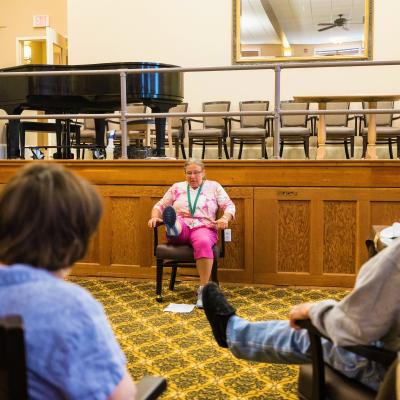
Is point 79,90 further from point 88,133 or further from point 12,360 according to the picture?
point 12,360

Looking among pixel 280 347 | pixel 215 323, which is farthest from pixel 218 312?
pixel 280 347

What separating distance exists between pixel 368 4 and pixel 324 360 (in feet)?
23.5

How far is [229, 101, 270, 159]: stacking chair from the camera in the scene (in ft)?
23.4

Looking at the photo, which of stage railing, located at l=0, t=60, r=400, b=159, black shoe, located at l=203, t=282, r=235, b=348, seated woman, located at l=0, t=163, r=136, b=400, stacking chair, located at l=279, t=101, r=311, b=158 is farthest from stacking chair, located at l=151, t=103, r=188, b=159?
seated woman, located at l=0, t=163, r=136, b=400

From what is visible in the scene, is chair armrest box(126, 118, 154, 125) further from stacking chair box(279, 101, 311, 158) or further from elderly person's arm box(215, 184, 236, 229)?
elderly person's arm box(215, 184, 236, 229)

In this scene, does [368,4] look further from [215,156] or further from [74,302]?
[74,302]

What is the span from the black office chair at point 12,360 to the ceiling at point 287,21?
777cm

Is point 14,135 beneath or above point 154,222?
above

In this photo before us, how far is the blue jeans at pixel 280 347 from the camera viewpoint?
1.66m

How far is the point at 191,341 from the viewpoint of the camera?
3.12m

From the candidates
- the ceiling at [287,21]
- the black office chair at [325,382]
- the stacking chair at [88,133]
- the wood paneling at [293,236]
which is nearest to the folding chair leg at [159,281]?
the wood paneling at [293,236]

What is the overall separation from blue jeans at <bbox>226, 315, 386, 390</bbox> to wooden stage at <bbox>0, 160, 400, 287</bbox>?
2668 millimetres

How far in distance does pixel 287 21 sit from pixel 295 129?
219 cm

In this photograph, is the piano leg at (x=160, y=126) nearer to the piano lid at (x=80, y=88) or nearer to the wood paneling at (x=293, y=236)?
the piano lid at (x=80, y=88)
